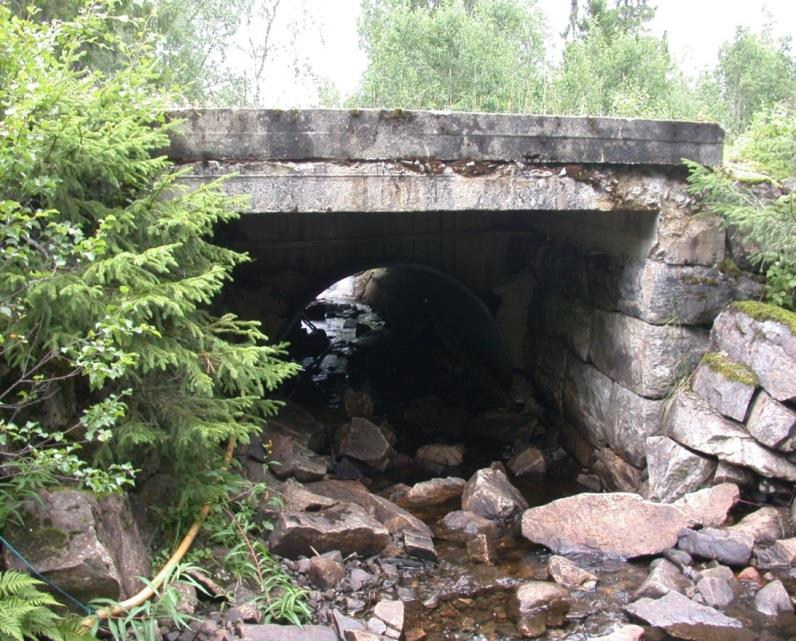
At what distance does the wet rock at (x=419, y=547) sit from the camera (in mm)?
4879

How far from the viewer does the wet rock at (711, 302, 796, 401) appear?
4637 mm

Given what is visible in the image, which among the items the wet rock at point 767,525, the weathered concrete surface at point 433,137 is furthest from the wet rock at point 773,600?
the weathered concrete surface at point 433,137

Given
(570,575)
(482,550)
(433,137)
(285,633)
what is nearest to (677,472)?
(570,575)

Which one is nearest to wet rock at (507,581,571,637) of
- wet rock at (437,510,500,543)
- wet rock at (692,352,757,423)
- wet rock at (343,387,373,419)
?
wet rock at (437,510,500,543)

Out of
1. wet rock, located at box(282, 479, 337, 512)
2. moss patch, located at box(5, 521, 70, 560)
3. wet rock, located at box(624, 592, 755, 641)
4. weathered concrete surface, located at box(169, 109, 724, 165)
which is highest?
weathered concrete surface, located at box(169, 109, 724, 165)

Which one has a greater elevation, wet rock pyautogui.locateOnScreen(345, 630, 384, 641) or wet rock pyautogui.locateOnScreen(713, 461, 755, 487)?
wet rock pyautogui.locateOnScreen(713, 461, 755, 487)

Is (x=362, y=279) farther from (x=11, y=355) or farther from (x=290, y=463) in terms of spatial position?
(x=11, y=355)

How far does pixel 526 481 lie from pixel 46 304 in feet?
15.5

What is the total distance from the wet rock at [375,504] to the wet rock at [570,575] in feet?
3.06

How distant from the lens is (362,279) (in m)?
16.1

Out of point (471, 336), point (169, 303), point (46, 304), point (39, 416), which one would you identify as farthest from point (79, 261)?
point (471, 336)

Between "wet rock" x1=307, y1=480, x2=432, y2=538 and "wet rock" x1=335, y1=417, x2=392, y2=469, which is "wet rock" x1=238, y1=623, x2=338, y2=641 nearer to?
"wet rock" x1=307, y1=480, x2=432, y2=538

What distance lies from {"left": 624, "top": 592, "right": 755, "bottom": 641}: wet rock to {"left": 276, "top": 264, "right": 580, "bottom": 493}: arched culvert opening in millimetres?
2190

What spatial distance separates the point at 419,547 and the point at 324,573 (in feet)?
2.74
